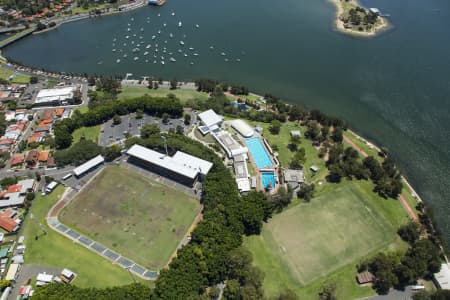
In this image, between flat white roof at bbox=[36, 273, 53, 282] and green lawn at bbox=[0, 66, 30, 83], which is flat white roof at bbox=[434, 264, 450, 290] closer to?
flat white roof at bbox=[36, 273, 53, 282]

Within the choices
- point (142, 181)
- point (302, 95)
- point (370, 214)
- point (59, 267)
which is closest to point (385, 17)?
point (302, 95)

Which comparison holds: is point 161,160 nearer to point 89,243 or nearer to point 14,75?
point 89,243

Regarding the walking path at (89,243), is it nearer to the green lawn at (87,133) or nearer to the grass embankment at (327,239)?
the green lawn at (87,133)

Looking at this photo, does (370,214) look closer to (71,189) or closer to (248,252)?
(248,252)

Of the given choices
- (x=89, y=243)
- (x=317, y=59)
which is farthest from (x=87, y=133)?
(x=317, y=59)

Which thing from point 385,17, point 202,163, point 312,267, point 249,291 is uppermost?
point 385,17

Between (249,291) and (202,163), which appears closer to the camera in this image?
(249,291)

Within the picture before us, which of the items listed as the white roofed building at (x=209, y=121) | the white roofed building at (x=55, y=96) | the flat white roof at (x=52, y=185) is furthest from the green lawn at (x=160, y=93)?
the flat white roof at (x=52, y=185)
